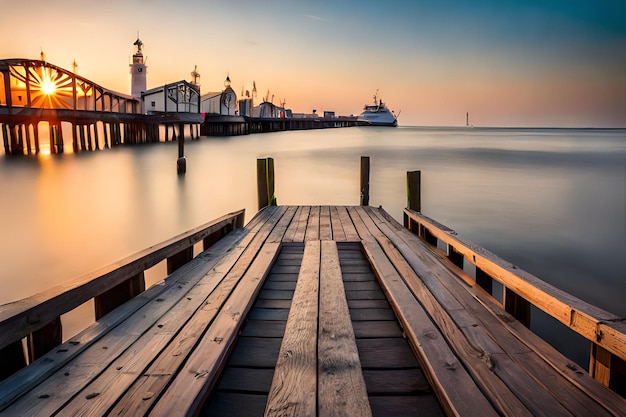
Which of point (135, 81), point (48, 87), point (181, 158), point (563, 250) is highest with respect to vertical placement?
point (135, 81)

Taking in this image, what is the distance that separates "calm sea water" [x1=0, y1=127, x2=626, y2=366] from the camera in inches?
308

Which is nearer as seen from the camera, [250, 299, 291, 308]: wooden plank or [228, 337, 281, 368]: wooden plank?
[228, 337, 281, 368]: wooden plank

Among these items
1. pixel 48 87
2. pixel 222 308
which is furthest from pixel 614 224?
pixel 48 87

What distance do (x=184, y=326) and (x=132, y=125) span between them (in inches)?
1763

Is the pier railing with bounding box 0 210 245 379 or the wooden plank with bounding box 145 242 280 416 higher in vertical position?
the pier railing with bounding box 0 210 245 379

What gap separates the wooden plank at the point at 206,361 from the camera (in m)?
2.02

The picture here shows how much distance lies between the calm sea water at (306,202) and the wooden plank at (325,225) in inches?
113

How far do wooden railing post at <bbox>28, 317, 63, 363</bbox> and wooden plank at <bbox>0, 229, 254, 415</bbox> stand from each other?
0.31ft

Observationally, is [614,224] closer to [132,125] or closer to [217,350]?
[217,350]

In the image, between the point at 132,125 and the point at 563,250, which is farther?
the point at 132,125

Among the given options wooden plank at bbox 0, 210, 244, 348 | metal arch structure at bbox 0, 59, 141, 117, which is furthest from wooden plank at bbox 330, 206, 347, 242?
metal arch structure at bbox 0, 59, 141, 117

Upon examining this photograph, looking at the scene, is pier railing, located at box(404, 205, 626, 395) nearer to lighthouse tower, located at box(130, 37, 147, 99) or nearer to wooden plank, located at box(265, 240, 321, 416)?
wooden plank, located at box(265, 240, 321, 416)

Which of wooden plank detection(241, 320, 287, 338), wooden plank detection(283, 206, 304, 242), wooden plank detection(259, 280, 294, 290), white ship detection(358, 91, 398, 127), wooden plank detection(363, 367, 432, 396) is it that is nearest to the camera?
wooden plank detection(363, 367, 432, 396)

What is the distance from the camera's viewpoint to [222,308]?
10.6 ft
